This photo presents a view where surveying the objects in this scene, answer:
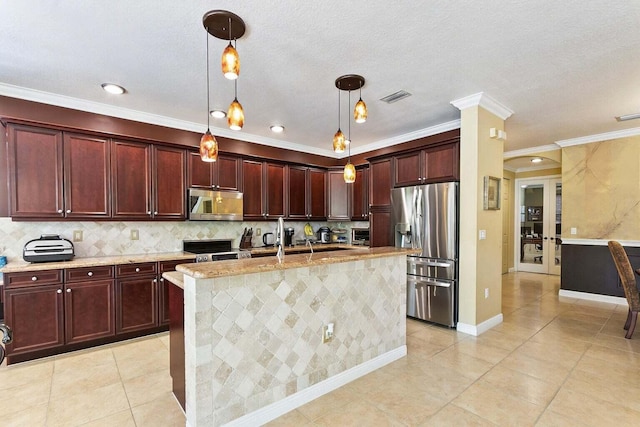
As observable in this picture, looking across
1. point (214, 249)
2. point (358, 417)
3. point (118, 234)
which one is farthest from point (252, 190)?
point (358, 417)

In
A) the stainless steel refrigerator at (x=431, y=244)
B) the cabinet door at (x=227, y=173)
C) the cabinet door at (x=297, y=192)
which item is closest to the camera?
the stainless steel refrigerator at (x=431, y=244)

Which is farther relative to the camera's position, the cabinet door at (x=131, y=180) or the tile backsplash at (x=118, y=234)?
the cabinet door at (x=131, y=180)

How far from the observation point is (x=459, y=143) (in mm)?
3725

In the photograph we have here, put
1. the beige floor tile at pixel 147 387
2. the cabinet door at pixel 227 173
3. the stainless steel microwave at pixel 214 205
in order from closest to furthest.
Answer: the beige floor tile at pixel 147 387, the stainless steel microwave at pixel 214 205, the cabinet door at pixel 227 173

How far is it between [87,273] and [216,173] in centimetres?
193

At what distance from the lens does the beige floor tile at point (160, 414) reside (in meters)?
2.04

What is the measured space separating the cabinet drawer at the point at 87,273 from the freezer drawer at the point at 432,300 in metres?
3.64

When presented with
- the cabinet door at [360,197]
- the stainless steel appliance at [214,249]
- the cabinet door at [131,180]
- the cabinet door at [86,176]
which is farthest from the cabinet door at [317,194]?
the cabinet door at [86,176]

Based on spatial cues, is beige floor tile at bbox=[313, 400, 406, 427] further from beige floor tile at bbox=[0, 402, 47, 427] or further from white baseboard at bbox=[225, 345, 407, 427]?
beige floor tile at bbox=[0, 402, 47, 427]

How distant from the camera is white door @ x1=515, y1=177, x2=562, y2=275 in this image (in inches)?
275

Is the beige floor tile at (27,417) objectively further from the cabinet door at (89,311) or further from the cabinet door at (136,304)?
the cabinet door at (136,304)

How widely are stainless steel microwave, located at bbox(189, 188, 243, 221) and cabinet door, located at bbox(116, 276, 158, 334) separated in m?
1.00

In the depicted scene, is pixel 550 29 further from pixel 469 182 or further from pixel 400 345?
pixel 400 345

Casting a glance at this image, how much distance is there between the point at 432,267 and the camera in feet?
12.8
